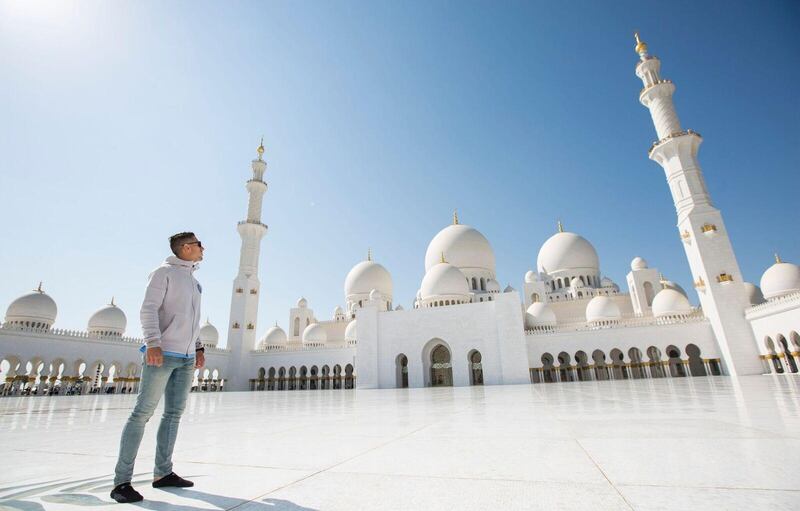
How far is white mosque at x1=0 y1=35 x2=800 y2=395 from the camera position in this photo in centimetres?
1895

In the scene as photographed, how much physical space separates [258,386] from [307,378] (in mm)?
3962

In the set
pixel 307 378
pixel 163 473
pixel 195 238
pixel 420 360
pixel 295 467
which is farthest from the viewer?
pixel 307 378

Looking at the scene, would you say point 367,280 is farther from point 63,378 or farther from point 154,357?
point 154,357

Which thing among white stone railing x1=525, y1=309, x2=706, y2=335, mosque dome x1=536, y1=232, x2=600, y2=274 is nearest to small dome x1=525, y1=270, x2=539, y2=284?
mosque dome x1=536, y1=232, x2=600, y2=274

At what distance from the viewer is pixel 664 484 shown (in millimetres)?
1577

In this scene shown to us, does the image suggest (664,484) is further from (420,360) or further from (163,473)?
(420,360)

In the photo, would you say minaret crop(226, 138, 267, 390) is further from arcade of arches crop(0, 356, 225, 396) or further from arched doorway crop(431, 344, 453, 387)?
arched doorway crop(431, 344, 453, 387)

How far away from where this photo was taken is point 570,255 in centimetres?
3011

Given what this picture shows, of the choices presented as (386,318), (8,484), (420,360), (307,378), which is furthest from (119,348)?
(8,484)

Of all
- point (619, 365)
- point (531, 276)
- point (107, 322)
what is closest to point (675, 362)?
point (619, 365)

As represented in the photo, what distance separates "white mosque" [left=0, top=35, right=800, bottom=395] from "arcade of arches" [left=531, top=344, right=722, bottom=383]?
79mm

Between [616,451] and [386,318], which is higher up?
[386,318]

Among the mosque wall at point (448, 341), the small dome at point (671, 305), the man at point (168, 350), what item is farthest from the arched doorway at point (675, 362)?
the man at point (168, 350)

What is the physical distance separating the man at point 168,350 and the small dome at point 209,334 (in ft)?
105
